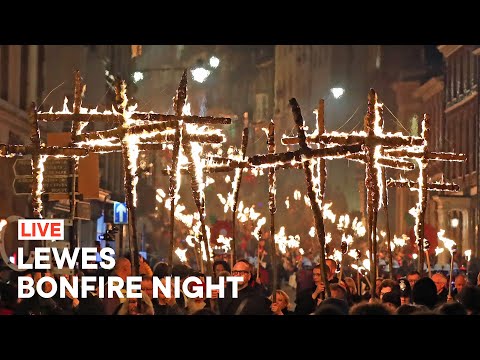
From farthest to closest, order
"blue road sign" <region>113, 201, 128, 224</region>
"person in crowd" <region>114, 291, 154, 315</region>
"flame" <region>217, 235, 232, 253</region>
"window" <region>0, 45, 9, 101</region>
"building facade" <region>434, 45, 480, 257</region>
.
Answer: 1. "building facade" <region>434, 45, 480, 257</region>
2. "blue road sign" <region>113, 201, 128, 224</region>
3. "window" <region>0, 45, 9, 101</region>
4. "flame" <region>217, 235, 232, 253</region>
5. "person in crowd" <region>114, 291, 154, 315</region>

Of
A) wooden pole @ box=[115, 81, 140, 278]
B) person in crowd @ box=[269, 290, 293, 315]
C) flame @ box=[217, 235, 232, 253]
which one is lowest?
person in crowd @ box=[269, 290, 293, 315]

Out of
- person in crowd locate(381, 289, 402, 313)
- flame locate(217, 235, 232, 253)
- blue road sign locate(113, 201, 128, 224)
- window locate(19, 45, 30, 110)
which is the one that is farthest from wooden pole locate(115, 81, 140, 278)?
blue road sign locate(113, 201, 128, 224)

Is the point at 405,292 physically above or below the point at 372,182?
below

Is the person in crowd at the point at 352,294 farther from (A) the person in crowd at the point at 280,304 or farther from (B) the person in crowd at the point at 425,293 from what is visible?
(B) the person in crowd at the point at 425,293

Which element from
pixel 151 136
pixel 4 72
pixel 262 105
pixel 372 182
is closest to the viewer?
pixel 372 182

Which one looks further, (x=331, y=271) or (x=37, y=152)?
(x=331, y=271)

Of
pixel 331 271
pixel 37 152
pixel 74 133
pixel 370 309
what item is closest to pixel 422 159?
pixel 331 271

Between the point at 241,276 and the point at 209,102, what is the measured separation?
118m

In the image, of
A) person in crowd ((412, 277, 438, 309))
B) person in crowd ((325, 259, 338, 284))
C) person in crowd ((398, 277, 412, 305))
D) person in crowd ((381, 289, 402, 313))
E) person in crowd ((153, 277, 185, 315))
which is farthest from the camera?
person in crowd ((325, 259, 338, 284))

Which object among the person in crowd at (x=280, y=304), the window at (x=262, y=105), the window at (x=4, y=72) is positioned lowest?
the person in crowd at (x=280, y=304)

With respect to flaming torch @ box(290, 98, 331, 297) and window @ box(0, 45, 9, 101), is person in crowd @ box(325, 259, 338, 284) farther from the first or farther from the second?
window @ box(0, 45, 9, 101)

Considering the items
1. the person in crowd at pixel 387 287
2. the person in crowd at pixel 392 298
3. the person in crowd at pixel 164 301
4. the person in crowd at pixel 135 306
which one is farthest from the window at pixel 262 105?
the person in crowd at pixel 135 306

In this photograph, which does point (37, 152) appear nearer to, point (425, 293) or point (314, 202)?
point (314, 202)
